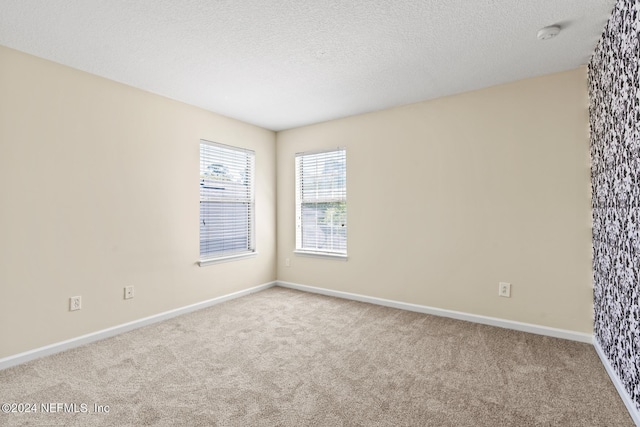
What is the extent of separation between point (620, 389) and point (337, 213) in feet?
10.3

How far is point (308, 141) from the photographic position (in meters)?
4.58

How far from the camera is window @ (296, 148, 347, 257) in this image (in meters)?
4.33

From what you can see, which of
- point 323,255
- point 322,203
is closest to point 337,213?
point 322,203

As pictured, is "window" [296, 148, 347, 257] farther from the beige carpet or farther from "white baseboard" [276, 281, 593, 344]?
the beige carpet

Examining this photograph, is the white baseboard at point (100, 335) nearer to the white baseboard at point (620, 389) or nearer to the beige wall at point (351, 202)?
the beige wall at point (351, 202)

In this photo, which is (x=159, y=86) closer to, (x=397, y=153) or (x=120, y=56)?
(x=120, y=56)

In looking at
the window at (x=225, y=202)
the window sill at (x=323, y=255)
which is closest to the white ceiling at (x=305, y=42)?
the window at (x=225, y=202)

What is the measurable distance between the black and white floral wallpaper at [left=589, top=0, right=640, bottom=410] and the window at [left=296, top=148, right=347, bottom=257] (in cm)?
261

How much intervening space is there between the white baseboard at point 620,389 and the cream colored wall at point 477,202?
17.4 inches

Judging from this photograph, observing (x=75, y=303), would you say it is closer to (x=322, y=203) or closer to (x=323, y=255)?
(x=323, y=255)

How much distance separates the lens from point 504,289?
3.12 m

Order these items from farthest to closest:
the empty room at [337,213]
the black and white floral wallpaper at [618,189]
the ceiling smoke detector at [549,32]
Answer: the ceiling smoke detector at [549,32]
the empty room at [337,213]
the black and white floral wallpaper at [618,189]

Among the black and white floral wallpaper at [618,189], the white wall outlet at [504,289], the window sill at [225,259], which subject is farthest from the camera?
the window sill at [225,259]

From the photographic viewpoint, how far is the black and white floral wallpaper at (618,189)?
171cm
